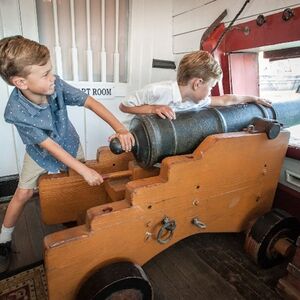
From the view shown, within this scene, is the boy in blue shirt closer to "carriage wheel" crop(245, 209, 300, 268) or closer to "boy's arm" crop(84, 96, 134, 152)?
"boy's arm" crop(84, 96, 134, 152)

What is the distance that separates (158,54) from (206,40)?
1.86 feet

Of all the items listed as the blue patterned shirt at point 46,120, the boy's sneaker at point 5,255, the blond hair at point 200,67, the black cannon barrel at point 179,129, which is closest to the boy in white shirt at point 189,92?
the blond hair at point 200,67

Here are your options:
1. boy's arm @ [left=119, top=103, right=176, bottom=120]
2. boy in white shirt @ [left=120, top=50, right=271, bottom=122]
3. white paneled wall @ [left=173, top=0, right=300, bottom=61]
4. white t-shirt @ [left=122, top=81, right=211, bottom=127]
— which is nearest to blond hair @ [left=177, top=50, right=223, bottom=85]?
boy in white shirt @ [left=120, top=50, right=271, bottom=122]

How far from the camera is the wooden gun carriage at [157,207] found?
3.05 feet

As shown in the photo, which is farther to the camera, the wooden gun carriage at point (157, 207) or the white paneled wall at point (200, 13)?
Result: the white paneled wall at point (200, 13)

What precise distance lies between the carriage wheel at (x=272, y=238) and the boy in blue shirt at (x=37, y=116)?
0.70 metres

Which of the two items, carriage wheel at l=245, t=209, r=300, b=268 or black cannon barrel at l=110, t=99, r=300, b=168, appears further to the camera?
carriage wheel at l=245, t=209, r=300, b=268

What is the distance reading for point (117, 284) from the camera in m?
0.91

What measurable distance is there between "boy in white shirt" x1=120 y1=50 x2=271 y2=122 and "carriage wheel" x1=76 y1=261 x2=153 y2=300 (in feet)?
2.22

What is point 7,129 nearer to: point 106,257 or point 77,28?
point 77,28

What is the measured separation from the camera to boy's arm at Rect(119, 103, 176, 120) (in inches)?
45.7

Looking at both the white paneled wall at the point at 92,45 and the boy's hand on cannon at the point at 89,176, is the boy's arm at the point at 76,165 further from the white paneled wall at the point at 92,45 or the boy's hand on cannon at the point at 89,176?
the white paneled wall at the point at 92,45

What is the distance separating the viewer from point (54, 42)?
198 cm

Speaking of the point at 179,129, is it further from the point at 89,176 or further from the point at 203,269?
the point at 203,269
